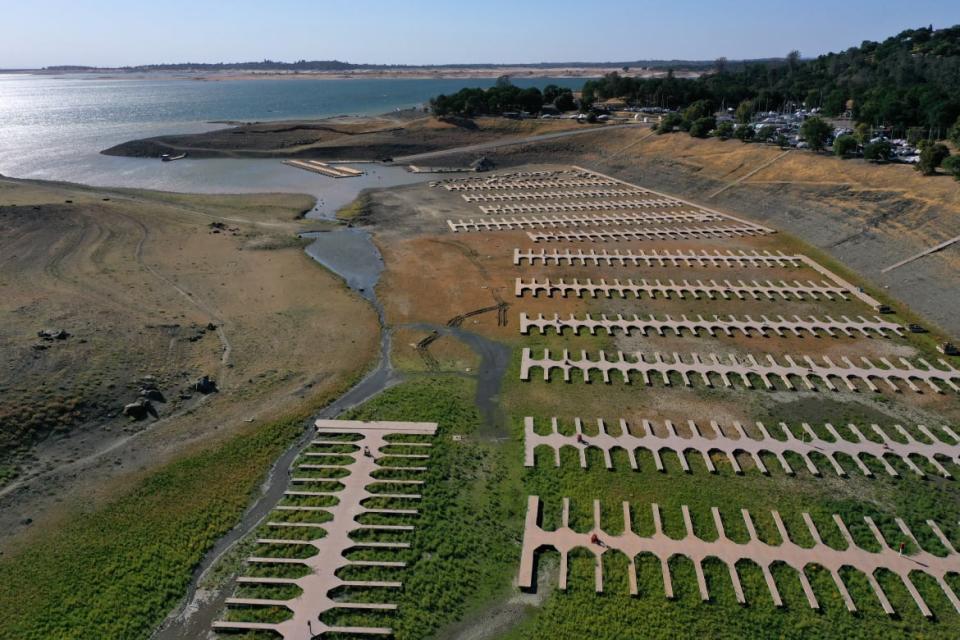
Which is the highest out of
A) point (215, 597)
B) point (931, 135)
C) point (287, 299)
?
point (931, 135)

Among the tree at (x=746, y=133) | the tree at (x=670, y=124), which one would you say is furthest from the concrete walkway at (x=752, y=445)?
the tree at (x=670, y=124)

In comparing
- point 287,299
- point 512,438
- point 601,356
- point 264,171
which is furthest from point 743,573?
point 264,171

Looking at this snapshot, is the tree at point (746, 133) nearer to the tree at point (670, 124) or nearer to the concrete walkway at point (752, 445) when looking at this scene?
the tree at point (670, 124)

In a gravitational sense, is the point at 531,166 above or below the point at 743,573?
above

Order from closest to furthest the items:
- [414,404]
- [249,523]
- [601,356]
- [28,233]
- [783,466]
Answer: [249,523] → [783,466] → [414,404] → [601,356] → [28,233]

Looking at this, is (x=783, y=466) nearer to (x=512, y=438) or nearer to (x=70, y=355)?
(x=512, y=438)

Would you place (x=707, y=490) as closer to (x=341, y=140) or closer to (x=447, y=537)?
(x=447, y=537)

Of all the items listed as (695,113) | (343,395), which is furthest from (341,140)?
(343,395)
